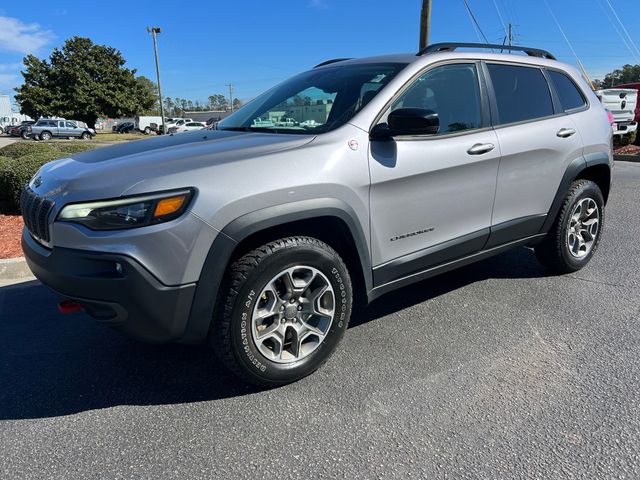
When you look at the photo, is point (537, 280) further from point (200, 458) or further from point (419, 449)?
point (200, 458)

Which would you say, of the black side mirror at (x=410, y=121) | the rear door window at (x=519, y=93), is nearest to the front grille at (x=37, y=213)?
the black side mirror at (x=410, y=121)

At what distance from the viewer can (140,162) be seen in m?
2.47

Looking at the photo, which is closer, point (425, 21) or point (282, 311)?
point (282, 311)

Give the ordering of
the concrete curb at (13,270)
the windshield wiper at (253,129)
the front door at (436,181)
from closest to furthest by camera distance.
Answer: the front door at (436,181), the windshield wiper at (253,129), the concrete curb at (13,270)

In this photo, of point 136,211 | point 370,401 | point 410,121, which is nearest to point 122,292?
point 136,211

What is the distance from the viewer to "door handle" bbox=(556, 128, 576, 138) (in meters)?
3.87

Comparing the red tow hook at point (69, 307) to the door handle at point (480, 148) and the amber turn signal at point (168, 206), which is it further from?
the door handle at point (480, 148)

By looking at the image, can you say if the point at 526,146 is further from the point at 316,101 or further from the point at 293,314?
the point at 293,314

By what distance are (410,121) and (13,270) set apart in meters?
4.20

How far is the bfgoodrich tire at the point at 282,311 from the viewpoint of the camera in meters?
2.45

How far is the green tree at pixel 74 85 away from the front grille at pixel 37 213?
5376cm

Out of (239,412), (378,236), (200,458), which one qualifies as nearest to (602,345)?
(378,236)

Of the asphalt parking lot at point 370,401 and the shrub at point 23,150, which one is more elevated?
the shrub at point 23,150

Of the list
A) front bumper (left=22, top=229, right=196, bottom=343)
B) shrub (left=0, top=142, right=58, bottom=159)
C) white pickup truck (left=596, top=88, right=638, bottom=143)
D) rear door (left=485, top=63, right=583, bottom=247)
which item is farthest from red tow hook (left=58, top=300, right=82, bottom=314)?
white pickup truck (left=596, top=88, right=638, bottom=143)
